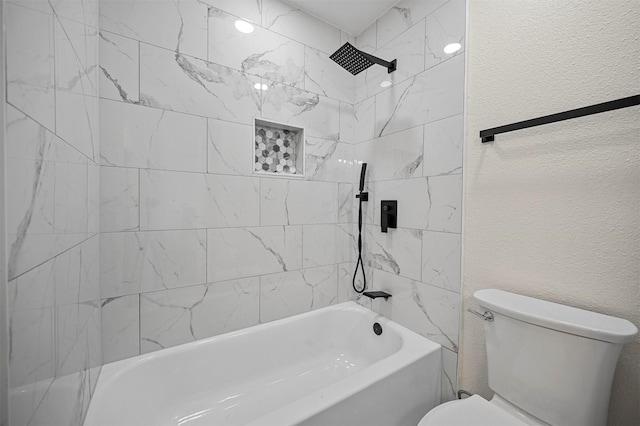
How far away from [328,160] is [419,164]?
674mm

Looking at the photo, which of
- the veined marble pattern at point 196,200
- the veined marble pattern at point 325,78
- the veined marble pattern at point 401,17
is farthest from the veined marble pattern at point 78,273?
the veined marble pattern at point 401,17

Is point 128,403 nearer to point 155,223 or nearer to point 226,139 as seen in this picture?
point 155,223

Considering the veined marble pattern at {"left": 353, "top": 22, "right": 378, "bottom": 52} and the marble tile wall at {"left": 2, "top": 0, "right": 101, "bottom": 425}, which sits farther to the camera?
the veined marble pattern at {"left": 353, "top": 22, "right": 378, "bottom": 52}

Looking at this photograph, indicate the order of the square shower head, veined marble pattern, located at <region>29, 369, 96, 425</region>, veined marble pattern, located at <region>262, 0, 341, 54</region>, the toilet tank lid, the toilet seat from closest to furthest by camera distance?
veined marble pattern, located at <region>29, 369, 96, 425</region> → the toilet tank lid → the toilet seat → the square shower head → veined marble pattern, located at <region>262, 0, 341, 54</region>

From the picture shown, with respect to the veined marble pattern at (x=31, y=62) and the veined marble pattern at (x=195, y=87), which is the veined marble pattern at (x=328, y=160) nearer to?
the veined marble pattern at (x=195, y=87)

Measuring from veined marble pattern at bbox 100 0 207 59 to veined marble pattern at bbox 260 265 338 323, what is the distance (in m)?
1.43

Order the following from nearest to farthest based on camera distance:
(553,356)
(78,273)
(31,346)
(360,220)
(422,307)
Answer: (31,346) < (78,273) < (553,356) < (422,307) < (360,220)

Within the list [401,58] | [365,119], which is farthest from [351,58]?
[365,119]

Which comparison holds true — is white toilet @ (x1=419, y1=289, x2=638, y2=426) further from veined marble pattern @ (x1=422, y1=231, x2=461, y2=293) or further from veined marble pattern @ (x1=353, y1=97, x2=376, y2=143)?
veined marble pattern @ (x1=353, y1=97, x2=376, y2=143)

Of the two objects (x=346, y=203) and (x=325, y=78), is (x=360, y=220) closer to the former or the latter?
(x=346, y=203)

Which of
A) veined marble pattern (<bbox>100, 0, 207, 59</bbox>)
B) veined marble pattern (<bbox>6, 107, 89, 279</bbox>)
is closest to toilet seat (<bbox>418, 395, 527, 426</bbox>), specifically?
veined marble pattern (<bbox>6, 107, 89, 279</bbox>)

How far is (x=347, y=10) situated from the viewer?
181cm

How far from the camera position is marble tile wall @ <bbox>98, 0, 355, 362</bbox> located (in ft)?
4.21

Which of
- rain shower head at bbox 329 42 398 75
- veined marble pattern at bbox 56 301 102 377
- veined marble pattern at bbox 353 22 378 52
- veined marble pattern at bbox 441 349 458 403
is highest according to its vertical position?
veined marble pattern at bbox 353 22 378 52
